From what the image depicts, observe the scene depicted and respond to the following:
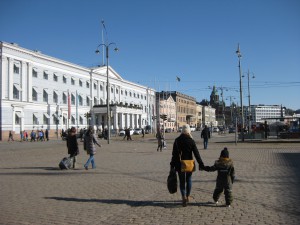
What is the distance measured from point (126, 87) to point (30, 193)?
9028 cm

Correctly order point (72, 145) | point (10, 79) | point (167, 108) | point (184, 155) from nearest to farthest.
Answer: point (184, 155) → point (72, 145) → point (10, 79) → point (167, 108)

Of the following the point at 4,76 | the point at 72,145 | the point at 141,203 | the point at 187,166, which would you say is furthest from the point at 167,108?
the point at 187,166

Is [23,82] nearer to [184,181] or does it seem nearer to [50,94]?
[50,94]

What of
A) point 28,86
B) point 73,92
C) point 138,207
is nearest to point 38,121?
point 28,86

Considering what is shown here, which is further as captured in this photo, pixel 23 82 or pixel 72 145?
pixel 23 82

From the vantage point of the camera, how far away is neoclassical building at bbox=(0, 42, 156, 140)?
55.8 meters

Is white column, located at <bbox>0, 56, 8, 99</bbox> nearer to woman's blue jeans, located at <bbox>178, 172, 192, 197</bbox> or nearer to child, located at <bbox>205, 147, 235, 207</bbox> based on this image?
woman's blue jeans, located at <bbox>178, 172, 192, 197</bbox>

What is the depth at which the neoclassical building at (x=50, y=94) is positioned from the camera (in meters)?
55.8

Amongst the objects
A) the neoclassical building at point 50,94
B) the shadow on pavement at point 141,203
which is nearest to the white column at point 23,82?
the neoclassical building at point 50,94

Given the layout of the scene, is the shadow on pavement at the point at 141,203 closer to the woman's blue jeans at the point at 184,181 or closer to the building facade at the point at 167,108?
the woman's blue jeans at the point at 184,181

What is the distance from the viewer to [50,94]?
67.3 meters

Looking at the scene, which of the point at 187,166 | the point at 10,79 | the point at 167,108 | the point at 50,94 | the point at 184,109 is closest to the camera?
the point at 187,166

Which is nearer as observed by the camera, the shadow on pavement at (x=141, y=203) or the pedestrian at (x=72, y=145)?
the shadow on pavement at (x=141, y=203)

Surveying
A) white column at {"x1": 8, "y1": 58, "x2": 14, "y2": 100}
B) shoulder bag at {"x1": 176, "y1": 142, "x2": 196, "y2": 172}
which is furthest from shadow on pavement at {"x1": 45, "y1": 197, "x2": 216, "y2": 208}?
white column at {"x1": 8, "y1": 58, "x2": 14, "y2": 100}
